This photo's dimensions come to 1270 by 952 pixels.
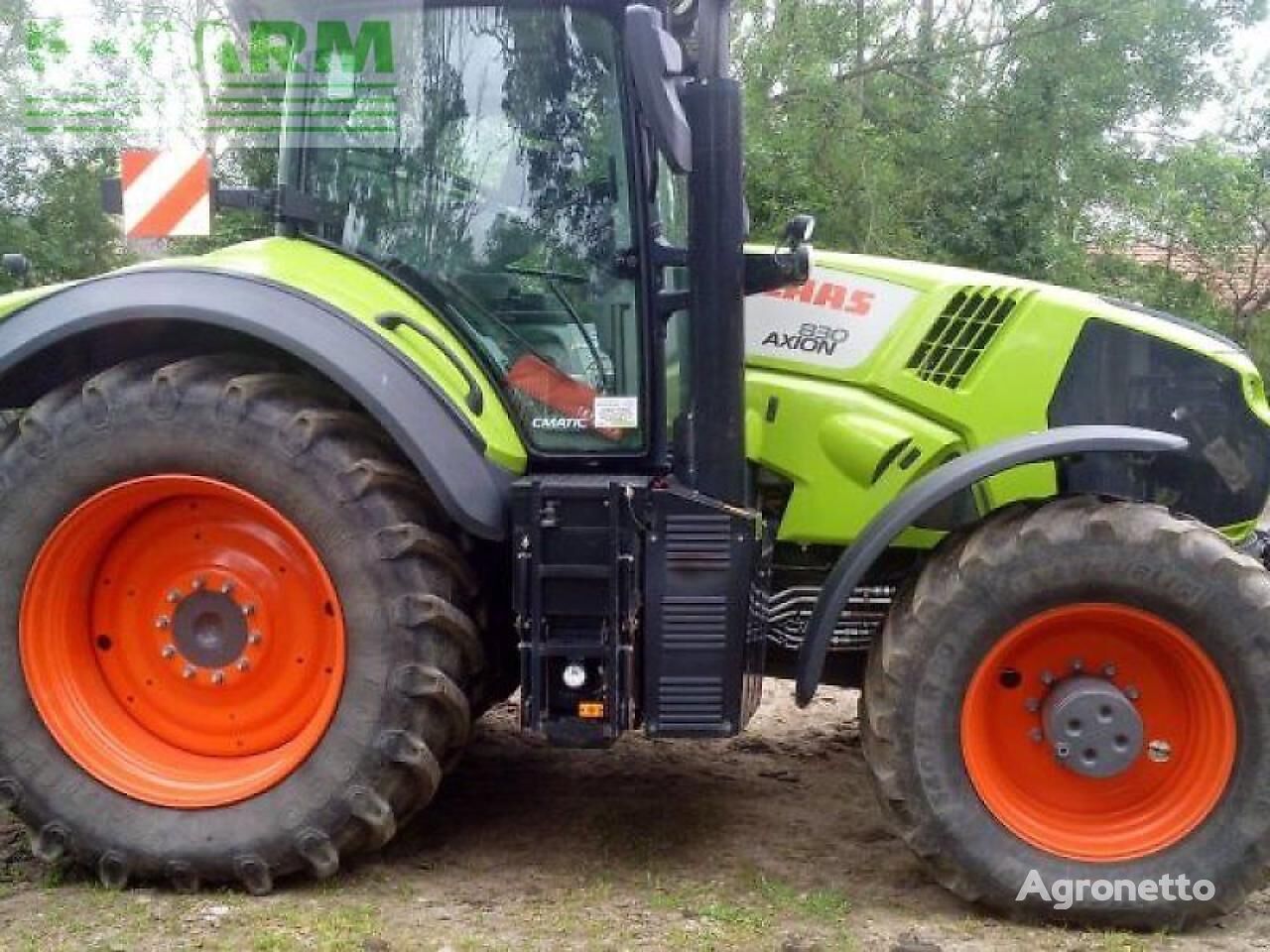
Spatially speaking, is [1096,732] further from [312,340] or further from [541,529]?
[312,340]

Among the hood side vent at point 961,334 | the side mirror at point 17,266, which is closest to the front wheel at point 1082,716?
the hood side vent at point 961,334

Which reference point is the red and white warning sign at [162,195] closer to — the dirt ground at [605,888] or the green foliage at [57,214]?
the dirt ground at [605,888]

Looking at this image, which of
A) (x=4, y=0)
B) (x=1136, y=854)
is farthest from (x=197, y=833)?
(x=4, y=0)

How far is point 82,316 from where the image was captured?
339 centimetres

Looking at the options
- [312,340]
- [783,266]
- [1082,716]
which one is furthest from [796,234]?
[1082,716]

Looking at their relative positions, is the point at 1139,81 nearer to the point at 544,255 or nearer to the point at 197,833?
the point at 544,255

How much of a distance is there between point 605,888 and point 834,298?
1.80 meters

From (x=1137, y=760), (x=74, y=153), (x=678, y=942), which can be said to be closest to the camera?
(x=678, y=942)

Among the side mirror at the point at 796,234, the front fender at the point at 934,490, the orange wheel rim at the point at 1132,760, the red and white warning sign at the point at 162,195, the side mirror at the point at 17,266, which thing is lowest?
the orange wheel rim at the point at 1132,760

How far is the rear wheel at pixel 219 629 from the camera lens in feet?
11.1

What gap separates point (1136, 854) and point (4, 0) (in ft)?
46.0

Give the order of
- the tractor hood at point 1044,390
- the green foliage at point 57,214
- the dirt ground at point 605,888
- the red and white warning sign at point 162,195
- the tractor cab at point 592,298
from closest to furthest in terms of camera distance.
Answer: the dirt ground at point 605,888
the tractor cab at point 592,298
the tractor hood at point 1044,390
the red and white warning sign at point 162,195
the green foliage at point 57,214

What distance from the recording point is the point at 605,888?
11.7 feet

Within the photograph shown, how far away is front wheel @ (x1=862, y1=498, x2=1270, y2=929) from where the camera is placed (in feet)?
10.9
